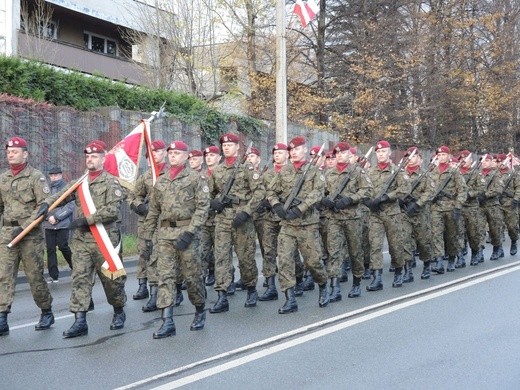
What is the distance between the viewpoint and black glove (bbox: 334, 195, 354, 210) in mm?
9367

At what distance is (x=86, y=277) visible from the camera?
736cm

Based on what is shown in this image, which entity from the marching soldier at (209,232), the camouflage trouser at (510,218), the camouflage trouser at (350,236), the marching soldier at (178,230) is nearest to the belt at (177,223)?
the marching soldier at (178,230)

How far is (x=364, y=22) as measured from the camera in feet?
90.9

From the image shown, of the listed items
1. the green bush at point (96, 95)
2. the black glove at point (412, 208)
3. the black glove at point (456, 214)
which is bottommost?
the black glove at point (456, 214)

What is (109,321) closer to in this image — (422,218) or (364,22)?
(422,218)

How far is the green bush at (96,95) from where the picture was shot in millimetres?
14242

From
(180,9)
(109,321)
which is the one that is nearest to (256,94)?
(180,9)

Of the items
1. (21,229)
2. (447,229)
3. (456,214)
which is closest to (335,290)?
(447,229)

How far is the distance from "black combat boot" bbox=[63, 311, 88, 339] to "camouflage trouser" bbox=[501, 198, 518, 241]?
9486mm

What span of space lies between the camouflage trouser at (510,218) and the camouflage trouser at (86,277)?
9.18 meters

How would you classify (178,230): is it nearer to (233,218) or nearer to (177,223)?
(177,223)

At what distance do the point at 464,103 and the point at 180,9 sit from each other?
51.3 feet

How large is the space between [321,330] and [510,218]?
8.06m

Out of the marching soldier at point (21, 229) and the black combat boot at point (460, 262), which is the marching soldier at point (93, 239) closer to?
the marching soldier at point (21, 229)
